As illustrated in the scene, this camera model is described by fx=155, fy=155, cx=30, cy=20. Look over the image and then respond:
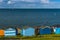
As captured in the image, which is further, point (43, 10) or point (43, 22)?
point (43, 10)

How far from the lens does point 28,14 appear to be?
1711 cm

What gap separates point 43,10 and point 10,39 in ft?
38.1

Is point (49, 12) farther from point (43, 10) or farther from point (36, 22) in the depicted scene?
point (36, 22)

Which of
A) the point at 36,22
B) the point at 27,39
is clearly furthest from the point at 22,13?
the point at 27,39

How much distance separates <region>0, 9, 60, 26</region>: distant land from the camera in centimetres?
1591

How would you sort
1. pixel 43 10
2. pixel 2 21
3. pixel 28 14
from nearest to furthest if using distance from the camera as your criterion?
pixel 2 21
pixel 28 14
pixel 43 10

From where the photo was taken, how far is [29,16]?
16797 mm

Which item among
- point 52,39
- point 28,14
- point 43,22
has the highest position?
point 28,14

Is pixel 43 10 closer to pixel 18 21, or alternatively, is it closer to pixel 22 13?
pixel 22 13

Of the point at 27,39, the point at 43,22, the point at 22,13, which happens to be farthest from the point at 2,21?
the point at 27,39

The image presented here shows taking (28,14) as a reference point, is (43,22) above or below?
below

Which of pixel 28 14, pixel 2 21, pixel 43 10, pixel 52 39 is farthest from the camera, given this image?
pixel 43 10

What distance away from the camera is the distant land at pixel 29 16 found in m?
15.9

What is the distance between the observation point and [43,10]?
60.0ft
